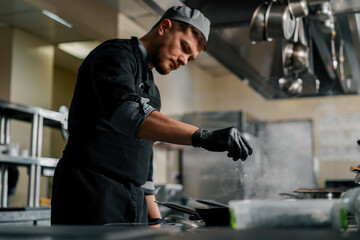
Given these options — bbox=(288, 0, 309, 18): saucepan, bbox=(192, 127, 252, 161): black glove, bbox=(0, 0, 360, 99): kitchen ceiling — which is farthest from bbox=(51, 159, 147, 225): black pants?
bbox=(288, 0, 309, 18): saucepan

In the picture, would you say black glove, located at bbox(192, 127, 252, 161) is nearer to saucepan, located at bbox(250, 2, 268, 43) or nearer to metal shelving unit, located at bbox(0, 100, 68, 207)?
saucepan, located at bbox(250, 2, 268, 43)

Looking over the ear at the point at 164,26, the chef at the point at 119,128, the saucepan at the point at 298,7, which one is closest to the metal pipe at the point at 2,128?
the chef at the point at 119,128

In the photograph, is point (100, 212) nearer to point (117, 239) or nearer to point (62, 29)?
point (117, 239)

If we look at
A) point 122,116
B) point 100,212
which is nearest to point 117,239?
point 122,116

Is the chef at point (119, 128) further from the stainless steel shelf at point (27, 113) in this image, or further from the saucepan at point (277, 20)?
the stainless steel shelf at point (27, 113)

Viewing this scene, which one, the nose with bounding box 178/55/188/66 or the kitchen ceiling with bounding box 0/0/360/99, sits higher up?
the kitchen ceiling with bounding box 0/0/360/99

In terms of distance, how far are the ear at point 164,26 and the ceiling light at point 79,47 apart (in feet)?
9.47

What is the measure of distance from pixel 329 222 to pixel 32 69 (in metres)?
4.09

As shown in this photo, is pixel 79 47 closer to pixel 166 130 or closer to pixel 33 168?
pixel 33 168

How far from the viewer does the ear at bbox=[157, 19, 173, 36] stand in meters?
1.46

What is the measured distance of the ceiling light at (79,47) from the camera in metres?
4.36

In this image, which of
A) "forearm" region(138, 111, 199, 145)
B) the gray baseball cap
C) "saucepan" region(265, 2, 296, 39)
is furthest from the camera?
"saucepan" region(265, 2, 296, 39)

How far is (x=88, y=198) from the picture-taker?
4.27ft

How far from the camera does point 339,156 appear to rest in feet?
21.5
